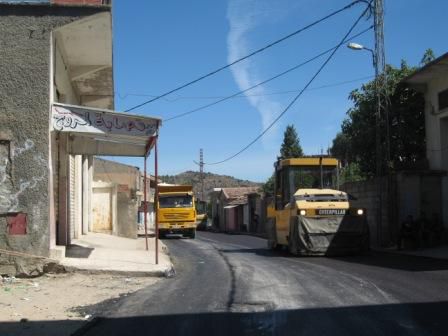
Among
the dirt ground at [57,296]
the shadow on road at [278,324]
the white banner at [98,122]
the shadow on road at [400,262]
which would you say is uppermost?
the white banner at [98,122]

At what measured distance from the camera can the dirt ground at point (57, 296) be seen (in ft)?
26.3

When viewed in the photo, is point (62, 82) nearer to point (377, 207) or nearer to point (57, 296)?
point (57, 296)

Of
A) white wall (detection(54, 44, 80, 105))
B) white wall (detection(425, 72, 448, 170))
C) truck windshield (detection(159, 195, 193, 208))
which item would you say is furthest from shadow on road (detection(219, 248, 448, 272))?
truck windshield (detection(159, 195, 193, 208))

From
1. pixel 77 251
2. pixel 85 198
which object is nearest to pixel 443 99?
pixel 85 198

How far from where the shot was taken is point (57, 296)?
32.7 feet

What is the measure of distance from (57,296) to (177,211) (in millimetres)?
27342

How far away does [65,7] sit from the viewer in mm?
12602

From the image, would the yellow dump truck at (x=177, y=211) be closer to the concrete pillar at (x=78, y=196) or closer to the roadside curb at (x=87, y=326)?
the concrete pillar at (x=78, y=196)

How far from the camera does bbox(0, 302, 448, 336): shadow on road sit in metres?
7.26

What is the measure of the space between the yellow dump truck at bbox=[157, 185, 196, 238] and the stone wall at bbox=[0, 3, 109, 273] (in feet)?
82.4

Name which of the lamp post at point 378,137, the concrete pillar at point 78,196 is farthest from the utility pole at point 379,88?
the concrete pillar at point 78,196

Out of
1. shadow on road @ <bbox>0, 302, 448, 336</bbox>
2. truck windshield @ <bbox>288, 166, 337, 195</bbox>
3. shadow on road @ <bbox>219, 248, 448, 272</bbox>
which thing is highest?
truck windshield @ <bbox>288, 166, 337, 195</bbox>

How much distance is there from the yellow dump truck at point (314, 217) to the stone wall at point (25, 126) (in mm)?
7934

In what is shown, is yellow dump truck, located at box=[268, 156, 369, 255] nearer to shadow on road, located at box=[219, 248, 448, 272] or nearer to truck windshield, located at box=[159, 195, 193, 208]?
shadow on road, located at box=[219, 248, 448, 272]
